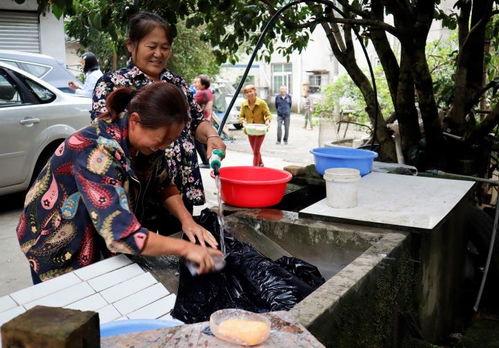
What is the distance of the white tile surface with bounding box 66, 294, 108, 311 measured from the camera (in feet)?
6.20

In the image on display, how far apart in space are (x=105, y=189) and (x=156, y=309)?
511 millimetres

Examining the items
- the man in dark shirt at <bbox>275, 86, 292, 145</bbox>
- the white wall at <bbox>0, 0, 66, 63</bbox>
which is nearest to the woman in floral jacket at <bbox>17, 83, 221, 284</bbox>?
the white wall at <bbox>0, 0, 66, 63</bbox>

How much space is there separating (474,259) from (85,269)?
3541mm

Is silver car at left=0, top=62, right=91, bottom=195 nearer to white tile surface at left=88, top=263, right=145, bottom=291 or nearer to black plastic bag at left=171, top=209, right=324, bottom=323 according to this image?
white tile surface at left=88, top=263, right=145, bottom=291

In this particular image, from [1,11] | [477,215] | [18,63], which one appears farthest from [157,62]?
[1,11]

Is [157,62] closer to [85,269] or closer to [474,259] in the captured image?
[85,269]

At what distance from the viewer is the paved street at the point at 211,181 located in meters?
4.36

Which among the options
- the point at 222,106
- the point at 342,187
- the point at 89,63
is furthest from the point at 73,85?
the point at 222,106

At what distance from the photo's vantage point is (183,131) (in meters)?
2.99

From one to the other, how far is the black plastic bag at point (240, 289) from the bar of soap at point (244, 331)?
0.87 m

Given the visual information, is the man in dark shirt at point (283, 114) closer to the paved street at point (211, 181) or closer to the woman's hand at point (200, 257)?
the paved street at point (211, 181)

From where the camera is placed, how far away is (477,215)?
159 inches

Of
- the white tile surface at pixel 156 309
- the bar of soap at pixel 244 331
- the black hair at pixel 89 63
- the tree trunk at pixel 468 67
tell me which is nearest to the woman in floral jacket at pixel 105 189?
the white tile surface at pixel 156 309

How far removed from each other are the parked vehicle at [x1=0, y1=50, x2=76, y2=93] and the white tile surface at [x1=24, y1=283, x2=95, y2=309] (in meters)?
5.41
